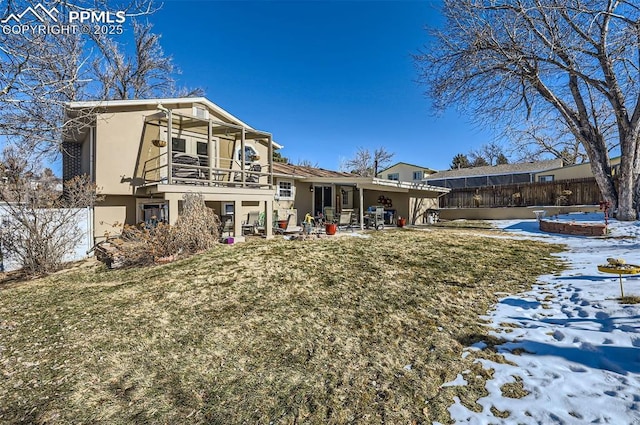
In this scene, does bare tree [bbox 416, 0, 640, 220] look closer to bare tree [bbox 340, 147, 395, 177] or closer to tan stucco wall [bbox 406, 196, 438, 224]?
tan stucco wall [bbox 406, 196, 438, 224]

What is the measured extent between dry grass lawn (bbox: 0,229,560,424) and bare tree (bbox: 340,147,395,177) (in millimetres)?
39269

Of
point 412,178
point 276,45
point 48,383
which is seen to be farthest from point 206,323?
point 412,178

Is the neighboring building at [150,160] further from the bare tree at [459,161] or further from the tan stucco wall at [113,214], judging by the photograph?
the bare tree at [459,161]

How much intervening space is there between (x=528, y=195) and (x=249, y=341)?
2531cm

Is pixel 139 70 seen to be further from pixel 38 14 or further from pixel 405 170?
pixel 405 170

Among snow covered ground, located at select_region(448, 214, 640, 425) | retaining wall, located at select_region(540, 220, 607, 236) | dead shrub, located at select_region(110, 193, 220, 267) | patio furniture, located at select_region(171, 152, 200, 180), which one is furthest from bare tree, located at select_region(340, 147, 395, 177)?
snow covered ground, located at select_region(448, 214, 640, 425)

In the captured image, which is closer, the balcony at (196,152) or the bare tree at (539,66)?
the balcony at (196,152)

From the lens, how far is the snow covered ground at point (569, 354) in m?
2.47

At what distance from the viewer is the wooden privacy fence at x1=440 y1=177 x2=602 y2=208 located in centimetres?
2017

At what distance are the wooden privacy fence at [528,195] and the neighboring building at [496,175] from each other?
20.0 ft

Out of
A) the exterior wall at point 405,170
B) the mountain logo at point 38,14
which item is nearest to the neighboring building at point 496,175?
the exterior wall at point 405,170

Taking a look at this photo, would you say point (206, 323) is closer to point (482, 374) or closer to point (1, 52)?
point (482, 374)

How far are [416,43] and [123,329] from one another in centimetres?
1421

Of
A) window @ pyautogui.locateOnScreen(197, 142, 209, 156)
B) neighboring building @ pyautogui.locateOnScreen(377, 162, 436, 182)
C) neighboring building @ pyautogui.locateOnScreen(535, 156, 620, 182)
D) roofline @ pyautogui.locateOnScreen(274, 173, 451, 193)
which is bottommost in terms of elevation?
roofline @ pyautogui.locateOnScreen(274, 173, 451, 193)
